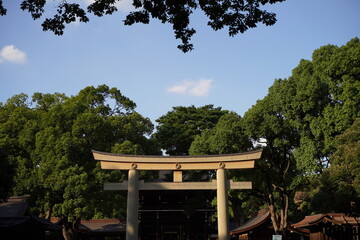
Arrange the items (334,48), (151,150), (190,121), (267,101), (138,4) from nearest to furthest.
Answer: (138,4)
(334,48)
(267,101)
(151,150)
(190,121)

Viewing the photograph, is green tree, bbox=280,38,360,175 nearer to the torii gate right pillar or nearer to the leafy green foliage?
the leafy green foliage

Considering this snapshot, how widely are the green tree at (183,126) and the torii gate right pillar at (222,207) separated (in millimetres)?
22163

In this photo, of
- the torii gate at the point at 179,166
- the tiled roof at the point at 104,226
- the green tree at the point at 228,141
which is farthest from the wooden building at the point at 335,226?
the tiled roof at the point at 104,226

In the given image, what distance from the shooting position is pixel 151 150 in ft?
102

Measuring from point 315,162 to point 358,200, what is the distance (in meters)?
4.51

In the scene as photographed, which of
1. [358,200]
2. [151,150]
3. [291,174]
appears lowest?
[358,200]

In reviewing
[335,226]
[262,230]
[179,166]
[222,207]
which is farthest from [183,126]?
[222,207]

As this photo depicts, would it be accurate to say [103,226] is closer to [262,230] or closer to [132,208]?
[262,230]

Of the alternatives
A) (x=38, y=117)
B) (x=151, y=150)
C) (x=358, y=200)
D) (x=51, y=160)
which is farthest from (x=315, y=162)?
(x=38, y=117)

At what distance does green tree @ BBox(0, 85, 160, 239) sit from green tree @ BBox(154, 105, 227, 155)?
1078 centimetres

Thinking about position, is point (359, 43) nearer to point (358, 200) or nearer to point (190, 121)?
point (358, 200)

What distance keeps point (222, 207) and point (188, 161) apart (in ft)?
9.02

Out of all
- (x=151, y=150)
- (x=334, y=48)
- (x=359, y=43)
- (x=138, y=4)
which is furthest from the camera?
(x=151, y=150)

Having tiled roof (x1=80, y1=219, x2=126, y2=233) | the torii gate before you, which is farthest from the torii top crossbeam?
tiled roof (x1=80, y1=219, x2=126, y2=233)
